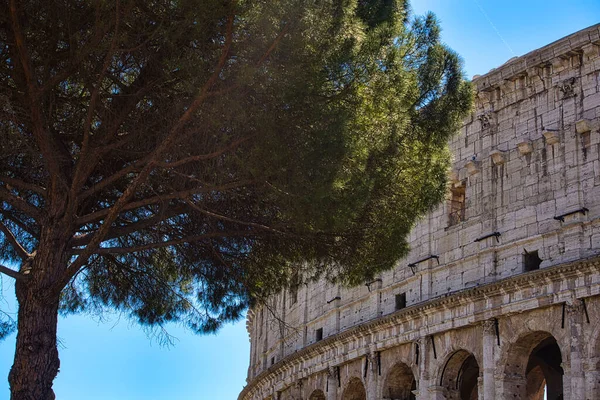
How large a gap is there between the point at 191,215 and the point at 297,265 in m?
1.90

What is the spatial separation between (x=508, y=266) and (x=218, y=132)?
9.35 m

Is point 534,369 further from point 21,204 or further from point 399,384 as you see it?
point 21,204

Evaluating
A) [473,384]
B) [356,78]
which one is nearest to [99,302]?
[356,78]

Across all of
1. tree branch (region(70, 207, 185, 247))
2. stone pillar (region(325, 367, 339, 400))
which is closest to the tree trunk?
tree branch (region(70, 207, 185, 247))

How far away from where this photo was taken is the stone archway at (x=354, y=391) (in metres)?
26.4

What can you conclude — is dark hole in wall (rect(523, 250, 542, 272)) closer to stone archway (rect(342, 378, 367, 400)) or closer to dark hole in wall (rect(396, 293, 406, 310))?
dark hole in wall (rect(396, 293, 406, 310))

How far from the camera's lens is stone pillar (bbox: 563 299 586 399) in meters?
19.5

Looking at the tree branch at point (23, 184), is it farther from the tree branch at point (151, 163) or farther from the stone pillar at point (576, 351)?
the stone pillar at point (576, 351)

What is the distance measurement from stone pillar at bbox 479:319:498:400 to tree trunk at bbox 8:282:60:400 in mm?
10104

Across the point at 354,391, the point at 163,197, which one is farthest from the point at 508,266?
the point at 163,197

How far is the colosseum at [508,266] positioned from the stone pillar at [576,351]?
22 millimetres

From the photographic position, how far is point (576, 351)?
64.8 feet

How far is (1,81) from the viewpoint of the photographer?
47.0 ft

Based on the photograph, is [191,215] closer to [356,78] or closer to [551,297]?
[356,78]
